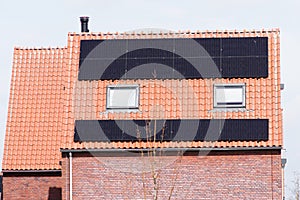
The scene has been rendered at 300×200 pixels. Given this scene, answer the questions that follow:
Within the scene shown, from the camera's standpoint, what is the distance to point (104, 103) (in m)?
25.7

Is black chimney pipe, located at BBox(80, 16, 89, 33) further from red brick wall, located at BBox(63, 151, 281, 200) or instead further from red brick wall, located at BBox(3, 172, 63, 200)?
red brick wall, located at BBox(63, 151, 281, 200)

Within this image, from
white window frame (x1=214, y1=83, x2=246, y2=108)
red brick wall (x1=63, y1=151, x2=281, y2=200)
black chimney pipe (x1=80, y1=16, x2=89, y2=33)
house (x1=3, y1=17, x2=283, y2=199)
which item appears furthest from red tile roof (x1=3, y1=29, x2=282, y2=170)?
black chimney pipe (x1=80, y1=16, x2=89, y2=33)

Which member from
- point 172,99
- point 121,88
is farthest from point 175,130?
point 121,88

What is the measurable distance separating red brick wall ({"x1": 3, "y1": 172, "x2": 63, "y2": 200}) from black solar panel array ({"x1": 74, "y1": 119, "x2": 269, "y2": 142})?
16.5ft

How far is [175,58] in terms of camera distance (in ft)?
86.1

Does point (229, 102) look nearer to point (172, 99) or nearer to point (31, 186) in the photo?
point (172, 99)

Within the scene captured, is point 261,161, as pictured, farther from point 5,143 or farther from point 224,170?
point 5,143

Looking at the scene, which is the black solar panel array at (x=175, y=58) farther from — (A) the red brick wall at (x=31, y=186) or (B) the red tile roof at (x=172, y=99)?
(A) the red brick wall at (x=31, y=186)

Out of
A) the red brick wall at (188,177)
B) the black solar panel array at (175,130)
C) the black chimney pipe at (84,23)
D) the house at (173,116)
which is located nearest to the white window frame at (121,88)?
the house at (173,116)

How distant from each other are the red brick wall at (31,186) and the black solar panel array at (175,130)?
503cm

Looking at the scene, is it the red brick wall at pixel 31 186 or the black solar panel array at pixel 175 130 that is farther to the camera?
the red brick wall at pixel 31 186

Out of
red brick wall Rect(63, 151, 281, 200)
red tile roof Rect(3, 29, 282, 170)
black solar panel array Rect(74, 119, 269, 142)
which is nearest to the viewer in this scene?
red brick wall Rect(63, 151, 281, 200)

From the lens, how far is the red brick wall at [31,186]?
29547 mm

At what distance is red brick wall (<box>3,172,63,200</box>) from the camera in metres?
29.5
